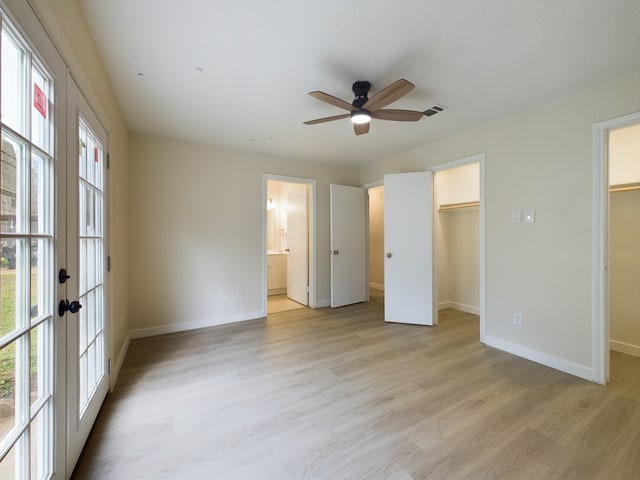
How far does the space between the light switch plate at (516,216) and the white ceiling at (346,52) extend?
A: 3.33ft

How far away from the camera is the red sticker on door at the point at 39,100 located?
1032 mm

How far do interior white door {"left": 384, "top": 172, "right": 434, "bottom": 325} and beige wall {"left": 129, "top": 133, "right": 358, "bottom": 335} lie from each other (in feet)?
5.88

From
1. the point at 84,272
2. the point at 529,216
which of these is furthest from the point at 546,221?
the point at 84,272

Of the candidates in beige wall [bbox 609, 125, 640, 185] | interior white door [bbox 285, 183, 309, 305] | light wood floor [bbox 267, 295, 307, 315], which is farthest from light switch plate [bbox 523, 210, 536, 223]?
light wood floor [bbox 267, 295, 307, 315]

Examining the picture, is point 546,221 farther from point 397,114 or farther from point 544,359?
point 397,114

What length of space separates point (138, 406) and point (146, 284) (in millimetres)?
1680

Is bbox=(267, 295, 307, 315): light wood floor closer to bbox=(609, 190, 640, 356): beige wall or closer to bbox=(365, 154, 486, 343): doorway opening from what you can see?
bbox=(365, 154, 486, 343): doorway opening

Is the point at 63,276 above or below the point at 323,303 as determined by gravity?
above

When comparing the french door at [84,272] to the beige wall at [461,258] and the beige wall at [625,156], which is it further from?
the beige wall at [625,156]

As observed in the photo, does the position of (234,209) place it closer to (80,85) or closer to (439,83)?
(80,85)

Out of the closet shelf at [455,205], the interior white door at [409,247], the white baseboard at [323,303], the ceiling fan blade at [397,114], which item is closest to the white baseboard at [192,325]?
the white baseboard at [323,303]

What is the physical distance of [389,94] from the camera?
1.92 metres

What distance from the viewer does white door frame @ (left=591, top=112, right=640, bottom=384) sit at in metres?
2.17

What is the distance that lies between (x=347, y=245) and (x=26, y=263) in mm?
3906
